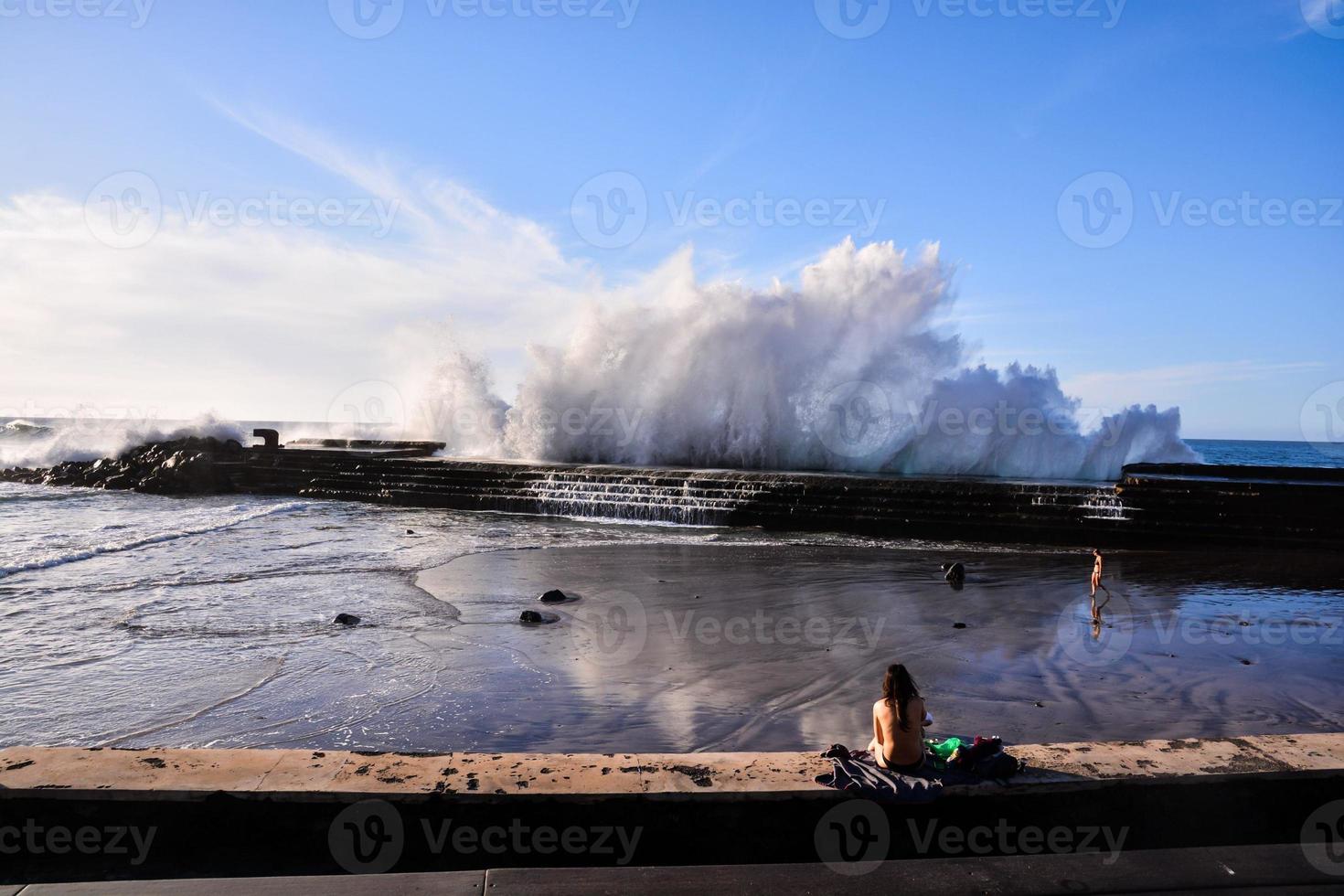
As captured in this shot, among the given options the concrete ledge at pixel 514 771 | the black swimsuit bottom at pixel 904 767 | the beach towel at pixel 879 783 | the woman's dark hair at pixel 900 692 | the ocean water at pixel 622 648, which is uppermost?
the woman's dark hair at pixel 900 692

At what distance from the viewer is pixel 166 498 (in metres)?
21.9

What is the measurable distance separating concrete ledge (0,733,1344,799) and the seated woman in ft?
1.01

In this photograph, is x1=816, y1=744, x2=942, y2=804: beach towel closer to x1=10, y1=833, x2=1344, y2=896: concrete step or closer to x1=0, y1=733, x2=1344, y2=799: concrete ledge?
x1=0, y1=733, x2=1344, y2=799: concrete ledge

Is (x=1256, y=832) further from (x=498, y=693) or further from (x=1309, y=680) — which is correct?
(x=498, y=693)

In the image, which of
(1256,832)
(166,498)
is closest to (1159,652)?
(1256,832)

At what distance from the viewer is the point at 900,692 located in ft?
10.8

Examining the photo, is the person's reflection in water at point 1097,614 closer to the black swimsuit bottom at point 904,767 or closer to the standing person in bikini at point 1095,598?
the standing person in bikini at point 1095,598

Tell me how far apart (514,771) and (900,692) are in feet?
5.10

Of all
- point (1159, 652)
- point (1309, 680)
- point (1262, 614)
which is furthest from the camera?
point (1262, 614)

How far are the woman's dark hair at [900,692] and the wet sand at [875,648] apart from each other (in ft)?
3.60

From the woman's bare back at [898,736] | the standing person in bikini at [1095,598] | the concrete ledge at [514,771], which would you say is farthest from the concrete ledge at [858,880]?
the standing person in bikini at [1095,598]

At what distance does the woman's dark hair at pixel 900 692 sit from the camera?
3240 mm

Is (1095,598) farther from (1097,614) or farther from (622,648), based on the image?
(622,648)

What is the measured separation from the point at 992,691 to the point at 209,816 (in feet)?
14.7
